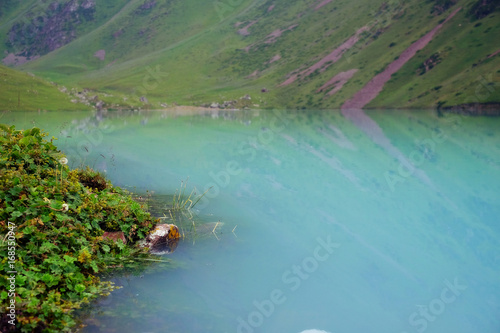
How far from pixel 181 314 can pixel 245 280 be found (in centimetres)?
237

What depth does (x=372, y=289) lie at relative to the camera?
11.0 metres

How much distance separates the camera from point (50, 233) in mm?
10359

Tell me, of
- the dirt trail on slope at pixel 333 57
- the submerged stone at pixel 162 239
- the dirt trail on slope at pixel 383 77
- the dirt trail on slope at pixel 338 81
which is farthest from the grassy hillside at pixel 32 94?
the submerged stone at pixel 162 239

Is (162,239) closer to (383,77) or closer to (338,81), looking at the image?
(383,77)

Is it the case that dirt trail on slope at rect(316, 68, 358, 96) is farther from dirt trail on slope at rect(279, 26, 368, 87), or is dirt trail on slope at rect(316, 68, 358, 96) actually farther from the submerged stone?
the submerged stone

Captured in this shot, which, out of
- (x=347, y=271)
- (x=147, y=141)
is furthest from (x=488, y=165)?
(x=147, y=141)

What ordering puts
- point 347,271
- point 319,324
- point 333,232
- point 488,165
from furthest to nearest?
point 488,165, point 333,232, point 347,271, point 319,324

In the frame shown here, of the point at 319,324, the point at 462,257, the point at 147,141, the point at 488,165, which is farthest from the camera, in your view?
the point at 147,141

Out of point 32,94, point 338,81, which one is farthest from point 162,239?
point 338,81

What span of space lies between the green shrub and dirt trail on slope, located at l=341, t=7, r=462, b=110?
14064cm

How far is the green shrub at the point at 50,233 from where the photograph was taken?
835cm

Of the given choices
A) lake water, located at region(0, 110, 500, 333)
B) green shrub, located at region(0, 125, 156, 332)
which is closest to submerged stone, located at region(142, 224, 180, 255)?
green shrub, located at region(0, 125, 156, 332)

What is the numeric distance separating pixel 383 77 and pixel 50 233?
154632 mm

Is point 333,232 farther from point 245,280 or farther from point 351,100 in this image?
point 351,100
